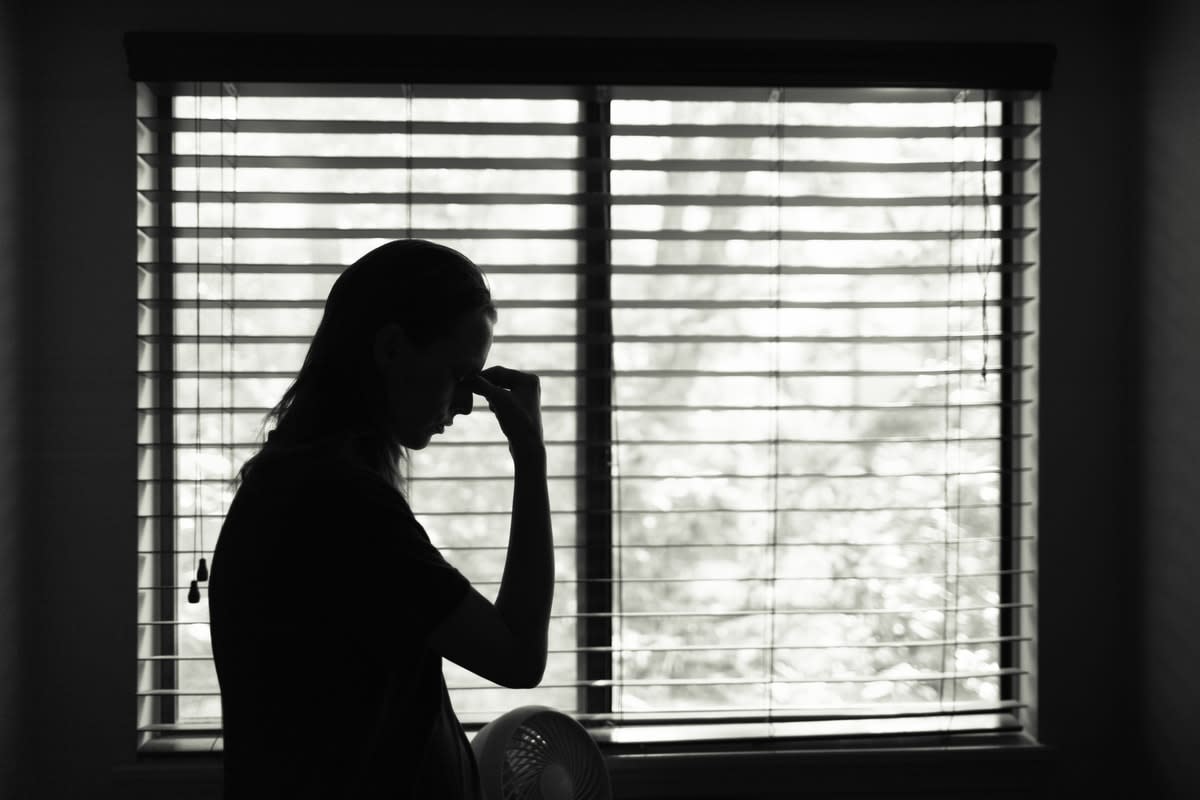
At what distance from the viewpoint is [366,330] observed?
100 centimetres

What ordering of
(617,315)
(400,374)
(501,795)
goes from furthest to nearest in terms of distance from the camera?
(617,315) → (501,795) → (400,374)

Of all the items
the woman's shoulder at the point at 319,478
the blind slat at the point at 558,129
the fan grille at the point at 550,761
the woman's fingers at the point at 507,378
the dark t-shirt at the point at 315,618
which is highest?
the blind slat at the point at 558,129

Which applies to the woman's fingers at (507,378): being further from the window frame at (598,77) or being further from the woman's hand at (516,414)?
the window frame at (598,77)

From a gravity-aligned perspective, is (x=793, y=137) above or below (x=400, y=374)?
above

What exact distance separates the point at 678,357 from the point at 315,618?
1093mm

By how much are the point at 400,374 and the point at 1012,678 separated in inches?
62.9

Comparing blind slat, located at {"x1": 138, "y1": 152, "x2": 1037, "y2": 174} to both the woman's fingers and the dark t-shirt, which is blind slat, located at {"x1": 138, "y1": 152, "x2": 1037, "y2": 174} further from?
the dark t-shirt

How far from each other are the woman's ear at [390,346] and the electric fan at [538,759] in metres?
0.68

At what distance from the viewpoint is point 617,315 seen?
1843mm
